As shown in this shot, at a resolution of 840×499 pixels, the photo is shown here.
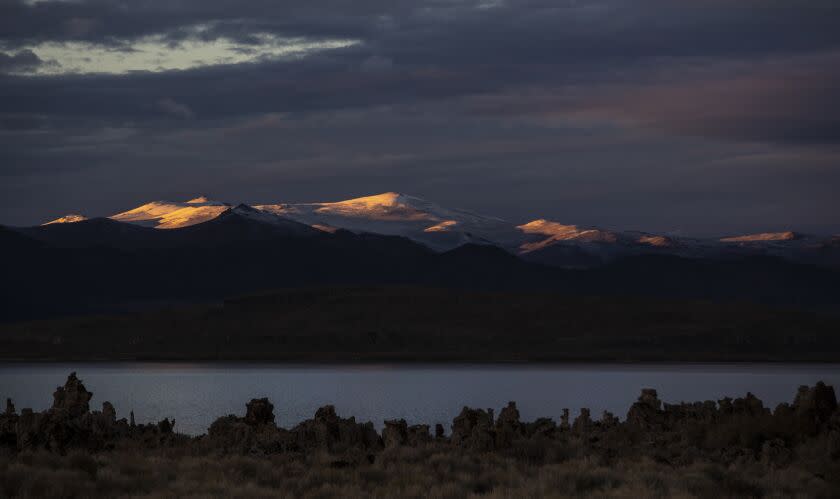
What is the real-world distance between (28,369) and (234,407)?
74.5 metres

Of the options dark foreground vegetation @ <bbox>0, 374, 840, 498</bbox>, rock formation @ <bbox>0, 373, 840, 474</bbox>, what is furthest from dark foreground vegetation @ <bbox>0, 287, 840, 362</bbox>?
dark foreground vegetation @ <bbox>0, 374, 840, 498</bbox>

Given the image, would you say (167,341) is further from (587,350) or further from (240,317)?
(587,350)

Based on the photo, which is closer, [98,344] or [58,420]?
[58,420]

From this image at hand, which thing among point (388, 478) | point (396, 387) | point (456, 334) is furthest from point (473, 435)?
point (456, 334)

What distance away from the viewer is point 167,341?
604 ft

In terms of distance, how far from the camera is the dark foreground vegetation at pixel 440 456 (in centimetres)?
2584

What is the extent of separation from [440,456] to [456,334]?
498 feet

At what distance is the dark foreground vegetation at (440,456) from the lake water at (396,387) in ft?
60.4

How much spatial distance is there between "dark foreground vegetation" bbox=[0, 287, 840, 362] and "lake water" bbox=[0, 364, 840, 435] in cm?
1538

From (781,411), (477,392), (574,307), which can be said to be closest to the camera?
(781,411)

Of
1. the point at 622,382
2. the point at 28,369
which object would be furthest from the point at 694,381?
the point at 28,369

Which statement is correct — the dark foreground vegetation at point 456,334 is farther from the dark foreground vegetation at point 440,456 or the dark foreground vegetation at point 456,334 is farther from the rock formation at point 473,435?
the dark foreground vegetation at point 440,456

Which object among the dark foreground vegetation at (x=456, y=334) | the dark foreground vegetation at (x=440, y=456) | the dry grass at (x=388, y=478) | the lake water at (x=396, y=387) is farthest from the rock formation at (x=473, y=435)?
the dark foreground vegetation at (x=456, y=334)

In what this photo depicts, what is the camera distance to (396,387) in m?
99.5
